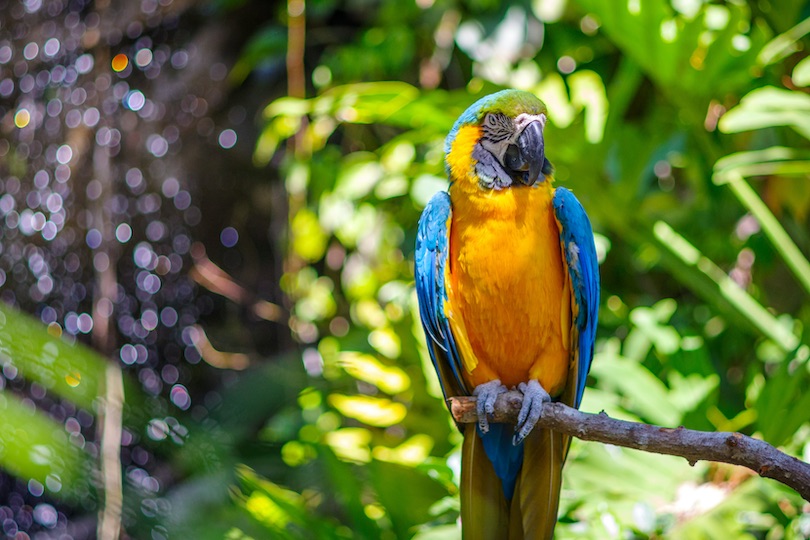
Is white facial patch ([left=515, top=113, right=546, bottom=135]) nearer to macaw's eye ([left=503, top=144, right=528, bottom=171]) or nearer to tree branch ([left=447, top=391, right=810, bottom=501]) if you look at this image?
macaw's eye ([left=503, top=144, right=528, bottom=171])

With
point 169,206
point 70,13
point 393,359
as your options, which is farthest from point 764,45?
point 70,13

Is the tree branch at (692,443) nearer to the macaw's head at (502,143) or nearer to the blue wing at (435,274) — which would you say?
the blue wing at (435,274)

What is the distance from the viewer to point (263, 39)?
8.24ft

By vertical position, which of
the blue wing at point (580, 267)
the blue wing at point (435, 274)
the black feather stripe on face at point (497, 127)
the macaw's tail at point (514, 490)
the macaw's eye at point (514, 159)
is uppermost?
the black feather stripe on face at point (497, 127)

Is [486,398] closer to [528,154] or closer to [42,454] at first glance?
[528,154]

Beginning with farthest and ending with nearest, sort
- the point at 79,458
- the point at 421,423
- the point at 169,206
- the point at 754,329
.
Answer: the point at 169,206, the point at 421,423, the point at 754,329, the point at 79,458

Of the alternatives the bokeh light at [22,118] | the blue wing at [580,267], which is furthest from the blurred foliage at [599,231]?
the bokeh light at [22,118]

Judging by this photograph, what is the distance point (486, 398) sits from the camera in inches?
42.9

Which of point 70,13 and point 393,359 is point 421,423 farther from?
point 70,13

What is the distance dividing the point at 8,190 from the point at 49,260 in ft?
0.87

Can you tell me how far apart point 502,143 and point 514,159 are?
0.03 m

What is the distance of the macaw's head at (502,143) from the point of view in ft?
3.54

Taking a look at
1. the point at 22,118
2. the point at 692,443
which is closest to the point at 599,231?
the point at 692,443

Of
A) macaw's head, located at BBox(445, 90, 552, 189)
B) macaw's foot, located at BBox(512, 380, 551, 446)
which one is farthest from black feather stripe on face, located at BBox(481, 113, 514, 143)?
macaw's foot, located at BBox(512, 380, 551, 446)
